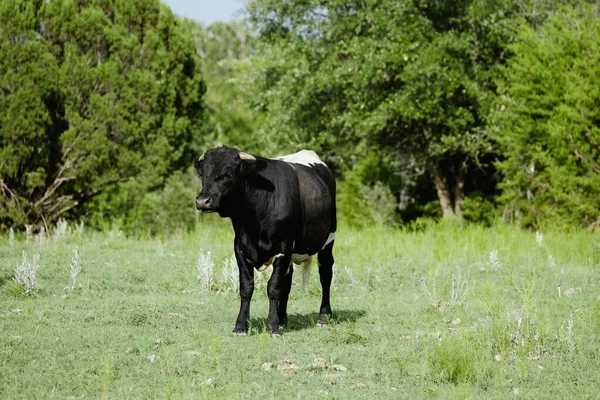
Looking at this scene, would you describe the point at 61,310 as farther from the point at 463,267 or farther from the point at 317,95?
the point at 317,95

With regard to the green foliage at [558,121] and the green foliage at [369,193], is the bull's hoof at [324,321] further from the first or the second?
the green foliage at [369,193]

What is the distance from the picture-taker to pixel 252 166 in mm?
8586

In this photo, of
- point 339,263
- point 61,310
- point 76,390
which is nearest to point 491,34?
point 339,263

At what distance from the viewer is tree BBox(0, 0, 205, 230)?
19.5 metres

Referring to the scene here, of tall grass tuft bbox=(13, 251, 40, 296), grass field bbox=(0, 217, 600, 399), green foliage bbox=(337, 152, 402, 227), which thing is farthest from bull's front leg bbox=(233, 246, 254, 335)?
green foliage bbox=(337, 152, 402, 227)

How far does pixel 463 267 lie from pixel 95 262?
589 cm

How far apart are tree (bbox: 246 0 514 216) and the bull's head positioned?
1431cm

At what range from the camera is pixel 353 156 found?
93.1 ft

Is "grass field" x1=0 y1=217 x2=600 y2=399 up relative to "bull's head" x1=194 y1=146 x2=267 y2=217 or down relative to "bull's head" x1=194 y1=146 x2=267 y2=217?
down

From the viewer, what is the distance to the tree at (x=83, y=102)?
19547 mm

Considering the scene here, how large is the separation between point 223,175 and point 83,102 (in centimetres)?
1391

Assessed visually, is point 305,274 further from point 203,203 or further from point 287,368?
point 287,368

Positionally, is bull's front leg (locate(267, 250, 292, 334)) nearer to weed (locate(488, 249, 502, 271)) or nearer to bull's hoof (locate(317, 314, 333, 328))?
bull's hoof (locate(317, 314, 333, 328))

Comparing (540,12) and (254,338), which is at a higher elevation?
(540,12)
